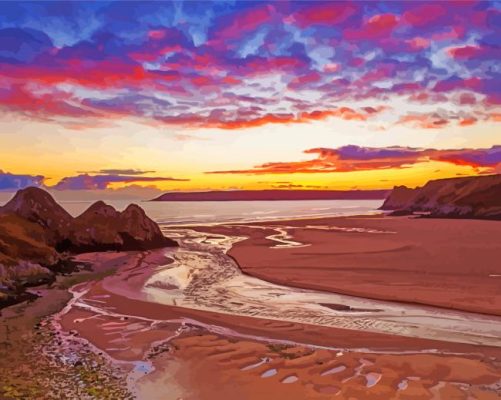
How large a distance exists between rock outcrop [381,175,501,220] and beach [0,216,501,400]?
Answer: 44.1 metres

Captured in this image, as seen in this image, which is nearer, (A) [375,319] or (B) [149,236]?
(A) [375,319]

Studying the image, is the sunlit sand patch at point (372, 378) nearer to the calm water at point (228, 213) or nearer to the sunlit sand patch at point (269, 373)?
the sunlit sand patch at point (269, 373)

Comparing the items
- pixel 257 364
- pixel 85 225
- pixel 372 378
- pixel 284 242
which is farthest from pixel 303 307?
pixel 284 242

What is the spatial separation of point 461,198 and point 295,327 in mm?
64296

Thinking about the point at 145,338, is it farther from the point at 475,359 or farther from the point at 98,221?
the point at 98,221

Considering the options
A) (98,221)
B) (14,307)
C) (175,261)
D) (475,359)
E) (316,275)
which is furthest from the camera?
(98,221)

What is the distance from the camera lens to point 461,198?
A: 6850 centimetres

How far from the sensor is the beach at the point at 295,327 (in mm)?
7785

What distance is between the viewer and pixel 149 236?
29.0m

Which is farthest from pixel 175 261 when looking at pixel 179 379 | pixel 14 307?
pixel 179 379

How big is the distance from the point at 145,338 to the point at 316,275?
9528 millimetres

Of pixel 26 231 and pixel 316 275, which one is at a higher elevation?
pixel 26 231

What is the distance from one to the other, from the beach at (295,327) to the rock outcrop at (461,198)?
44.1 metres

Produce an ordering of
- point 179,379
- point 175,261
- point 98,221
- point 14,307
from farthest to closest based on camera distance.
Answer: point 98,221
point 175,261
point 14,307
point 179,379
